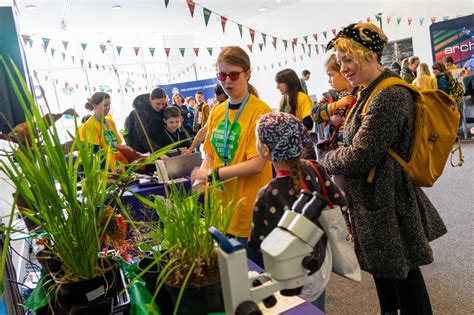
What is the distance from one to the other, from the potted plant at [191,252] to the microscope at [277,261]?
0.24 m

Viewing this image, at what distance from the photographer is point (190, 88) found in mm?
11156

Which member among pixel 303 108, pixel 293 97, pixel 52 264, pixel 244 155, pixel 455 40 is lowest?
pixel 52 264

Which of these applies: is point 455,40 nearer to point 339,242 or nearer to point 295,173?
point 295,173

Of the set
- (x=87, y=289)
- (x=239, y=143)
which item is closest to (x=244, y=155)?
(x=239, y=143)

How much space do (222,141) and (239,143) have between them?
0.10 metres

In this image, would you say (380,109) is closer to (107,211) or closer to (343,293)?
(107,211)

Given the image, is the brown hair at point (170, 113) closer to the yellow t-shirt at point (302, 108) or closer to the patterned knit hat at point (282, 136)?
the yellow t-shirt at point (302, 108)

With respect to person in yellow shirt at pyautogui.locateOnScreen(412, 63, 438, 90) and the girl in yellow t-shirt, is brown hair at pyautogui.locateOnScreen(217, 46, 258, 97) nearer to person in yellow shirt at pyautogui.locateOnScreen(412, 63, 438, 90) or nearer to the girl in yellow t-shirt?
the girl in yellow t-shirt

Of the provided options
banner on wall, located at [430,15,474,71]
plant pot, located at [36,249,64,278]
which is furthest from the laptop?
banner on wall, located at [430,15,474,71]

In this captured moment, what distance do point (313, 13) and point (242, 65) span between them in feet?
32.3

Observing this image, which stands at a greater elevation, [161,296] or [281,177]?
[281,177]

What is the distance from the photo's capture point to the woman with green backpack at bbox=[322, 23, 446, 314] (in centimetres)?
145

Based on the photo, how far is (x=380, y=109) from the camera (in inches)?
56.6

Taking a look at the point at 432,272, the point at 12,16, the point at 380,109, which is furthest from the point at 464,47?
the point at 12,16
